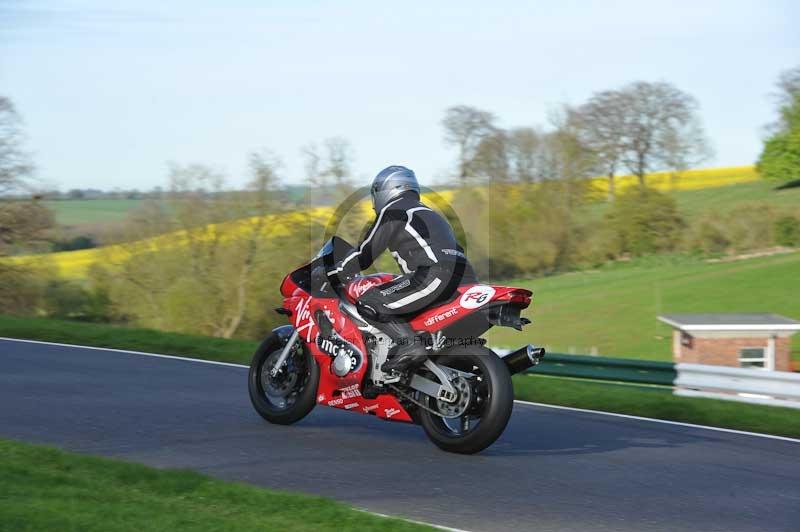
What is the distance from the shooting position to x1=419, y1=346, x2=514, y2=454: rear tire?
7.67 meters

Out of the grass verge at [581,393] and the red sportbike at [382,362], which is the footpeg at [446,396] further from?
the grass verge at [581,393]

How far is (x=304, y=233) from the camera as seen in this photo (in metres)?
38.5

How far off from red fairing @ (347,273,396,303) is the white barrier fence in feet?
16.9

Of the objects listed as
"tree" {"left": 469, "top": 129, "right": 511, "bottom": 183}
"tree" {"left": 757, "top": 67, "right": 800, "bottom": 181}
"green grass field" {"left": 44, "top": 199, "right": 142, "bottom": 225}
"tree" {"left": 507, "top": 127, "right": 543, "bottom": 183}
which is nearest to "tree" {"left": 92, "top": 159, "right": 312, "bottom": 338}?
"green grass field" {"left": 44, "top": 199, "right": 142, "bottom": 225}

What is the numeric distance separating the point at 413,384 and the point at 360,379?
504 millimetres

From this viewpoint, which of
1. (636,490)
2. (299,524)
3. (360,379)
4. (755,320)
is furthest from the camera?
(755,320)

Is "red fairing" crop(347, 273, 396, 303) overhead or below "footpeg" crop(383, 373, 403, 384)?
overhead

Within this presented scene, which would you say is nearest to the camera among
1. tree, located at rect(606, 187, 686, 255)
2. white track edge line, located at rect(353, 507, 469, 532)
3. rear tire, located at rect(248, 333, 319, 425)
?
white track edge line, located at rect(353, 507, 469, 532)

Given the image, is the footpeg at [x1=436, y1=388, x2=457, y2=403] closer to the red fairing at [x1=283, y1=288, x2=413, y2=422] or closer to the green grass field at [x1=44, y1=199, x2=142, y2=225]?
the red fairing at [x1=283, y1=288, x2=413, y2=422]

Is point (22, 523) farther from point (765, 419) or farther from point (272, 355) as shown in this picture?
point (765, 419)

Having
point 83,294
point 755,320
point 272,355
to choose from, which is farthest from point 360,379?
point 83,294

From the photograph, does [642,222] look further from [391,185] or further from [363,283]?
[391,185]

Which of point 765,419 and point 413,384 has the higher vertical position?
point 413,384

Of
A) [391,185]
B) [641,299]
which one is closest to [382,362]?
[391,185]
